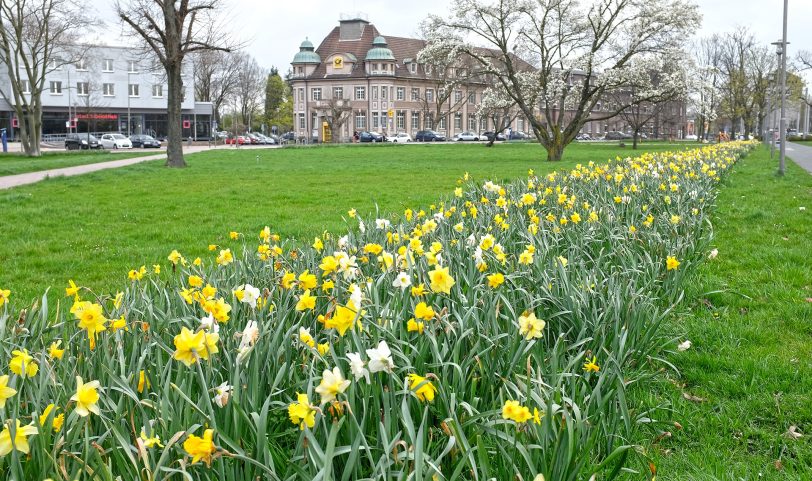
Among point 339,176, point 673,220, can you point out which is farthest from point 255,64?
point 673,220

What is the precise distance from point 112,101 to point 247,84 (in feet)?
48.4

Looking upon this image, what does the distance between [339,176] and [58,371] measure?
18.1 metres

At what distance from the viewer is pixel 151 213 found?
1157cm

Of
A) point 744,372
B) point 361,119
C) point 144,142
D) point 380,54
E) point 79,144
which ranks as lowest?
point 744,372

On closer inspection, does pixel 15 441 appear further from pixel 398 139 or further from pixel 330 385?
pixel 398 139

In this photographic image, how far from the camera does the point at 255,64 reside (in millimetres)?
86188

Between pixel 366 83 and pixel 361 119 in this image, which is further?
pixel 361 119

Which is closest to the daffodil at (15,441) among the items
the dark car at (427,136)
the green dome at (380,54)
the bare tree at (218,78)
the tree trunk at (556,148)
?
the tree trunk at (556,148)

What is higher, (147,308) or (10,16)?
(10,16)

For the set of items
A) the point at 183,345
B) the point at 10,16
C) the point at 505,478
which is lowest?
the point at 505,478

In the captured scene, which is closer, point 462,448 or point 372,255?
point 462,448

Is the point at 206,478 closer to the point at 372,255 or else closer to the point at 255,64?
the point at 372,255

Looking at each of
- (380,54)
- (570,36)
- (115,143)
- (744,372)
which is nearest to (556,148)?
(570,36)

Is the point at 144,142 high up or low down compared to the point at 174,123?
down
